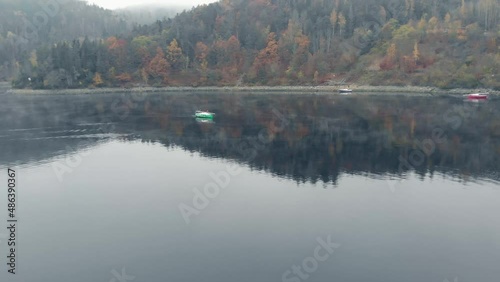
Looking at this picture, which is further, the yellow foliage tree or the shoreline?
the yellow foliage tree

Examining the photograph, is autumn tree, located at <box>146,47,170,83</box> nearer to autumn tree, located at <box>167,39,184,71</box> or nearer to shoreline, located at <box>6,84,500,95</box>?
autumn tree, located at <box>167,39,184,71</box>

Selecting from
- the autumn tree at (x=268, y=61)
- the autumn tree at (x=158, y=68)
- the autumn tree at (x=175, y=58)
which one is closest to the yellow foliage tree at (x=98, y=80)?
the autumn tree at (x=158, y=68)

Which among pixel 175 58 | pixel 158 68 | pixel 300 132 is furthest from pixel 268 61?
pixel 300 132

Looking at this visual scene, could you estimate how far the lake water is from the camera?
2789 centimetres

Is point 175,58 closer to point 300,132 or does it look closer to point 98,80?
point 98,80

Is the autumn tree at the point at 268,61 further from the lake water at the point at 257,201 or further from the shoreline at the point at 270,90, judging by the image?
the lake water at the point at 257,201

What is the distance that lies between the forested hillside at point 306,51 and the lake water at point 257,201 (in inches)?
2687

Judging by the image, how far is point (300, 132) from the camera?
68.8 meters

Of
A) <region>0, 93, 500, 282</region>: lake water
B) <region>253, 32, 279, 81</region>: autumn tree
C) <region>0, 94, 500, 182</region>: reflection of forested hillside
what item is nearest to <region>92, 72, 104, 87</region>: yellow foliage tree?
<region>0, 94, 500, 182</region>: reflection of forested hillside

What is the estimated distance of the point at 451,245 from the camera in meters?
30.2

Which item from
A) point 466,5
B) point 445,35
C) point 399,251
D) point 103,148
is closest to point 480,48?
point 445,35

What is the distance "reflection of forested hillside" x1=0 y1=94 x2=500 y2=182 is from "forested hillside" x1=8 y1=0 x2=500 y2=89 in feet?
116

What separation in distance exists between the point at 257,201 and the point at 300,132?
3105 cm

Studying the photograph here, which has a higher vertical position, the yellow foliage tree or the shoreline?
the yellow foliage tree
